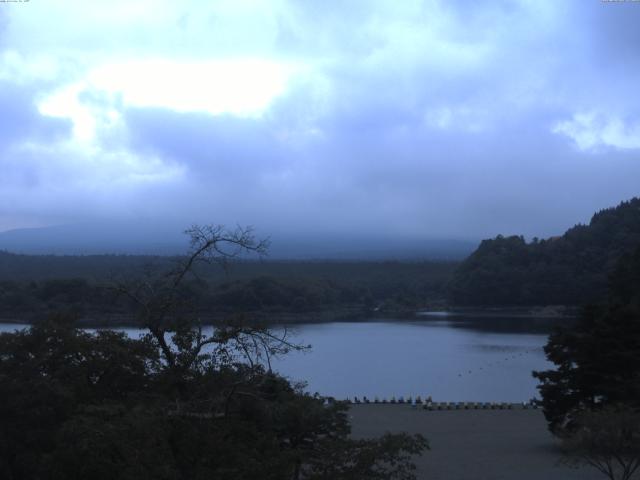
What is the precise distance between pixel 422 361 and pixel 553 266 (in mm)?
32015

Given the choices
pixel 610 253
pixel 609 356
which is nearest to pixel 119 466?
pixel 609 356

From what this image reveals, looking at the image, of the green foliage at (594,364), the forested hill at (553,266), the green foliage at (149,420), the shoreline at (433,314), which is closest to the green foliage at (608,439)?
the green foliage at (149,420)

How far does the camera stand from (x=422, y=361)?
32.3 meters

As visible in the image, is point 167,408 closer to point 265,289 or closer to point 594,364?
point 594,364

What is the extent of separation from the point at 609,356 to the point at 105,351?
8.74 meters

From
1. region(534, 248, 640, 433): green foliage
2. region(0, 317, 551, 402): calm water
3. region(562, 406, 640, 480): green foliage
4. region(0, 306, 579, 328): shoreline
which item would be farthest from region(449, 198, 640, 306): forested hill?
region(562, 406, 640, 480): green foliage

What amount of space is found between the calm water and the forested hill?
10.9 m

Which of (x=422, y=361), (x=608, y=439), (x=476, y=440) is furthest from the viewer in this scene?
(x=422, y=361)

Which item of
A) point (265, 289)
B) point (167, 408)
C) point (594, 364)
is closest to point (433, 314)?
point (265, 289)

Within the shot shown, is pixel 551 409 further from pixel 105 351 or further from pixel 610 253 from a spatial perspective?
pixel 610 253

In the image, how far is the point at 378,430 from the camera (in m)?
16.0

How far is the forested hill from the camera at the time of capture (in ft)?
194

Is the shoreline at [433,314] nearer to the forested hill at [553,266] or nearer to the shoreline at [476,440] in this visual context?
the forested hill at [553,266]

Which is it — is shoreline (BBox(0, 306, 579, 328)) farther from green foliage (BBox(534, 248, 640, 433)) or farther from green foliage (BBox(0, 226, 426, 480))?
green foliage (BBox(0, 226, 426, 480))
